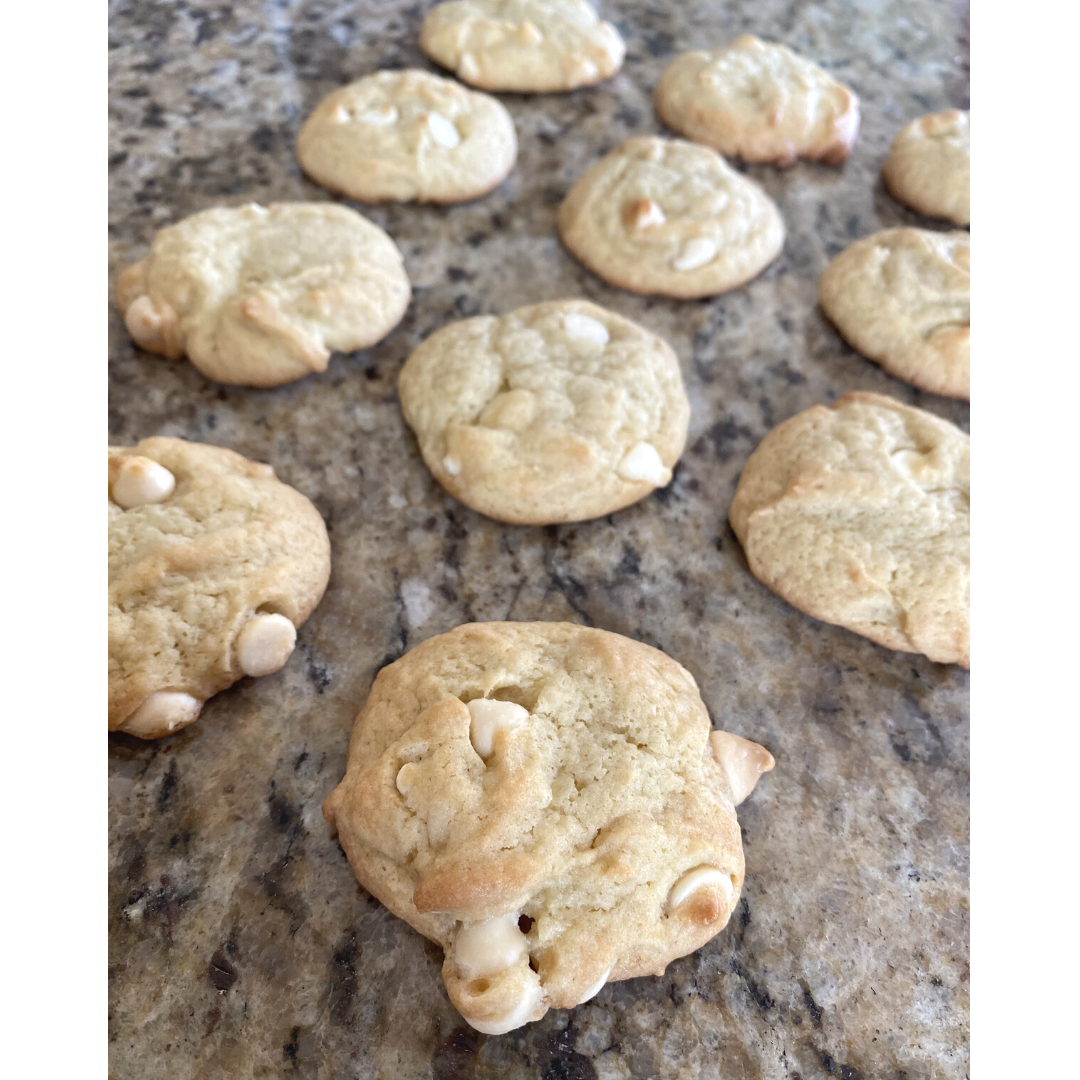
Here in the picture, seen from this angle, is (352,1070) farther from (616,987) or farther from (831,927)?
(831,927)

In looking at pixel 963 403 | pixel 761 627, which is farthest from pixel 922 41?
pixel 761 627

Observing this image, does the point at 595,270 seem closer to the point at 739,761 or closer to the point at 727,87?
the point at 727,87

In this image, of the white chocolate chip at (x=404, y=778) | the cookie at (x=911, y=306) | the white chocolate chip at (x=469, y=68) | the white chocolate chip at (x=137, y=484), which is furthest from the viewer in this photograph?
the white chocolate chip at (x=469, y=68)

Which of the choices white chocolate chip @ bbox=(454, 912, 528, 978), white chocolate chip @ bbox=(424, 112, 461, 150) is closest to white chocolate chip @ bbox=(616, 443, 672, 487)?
white chocolate chip @ bbox=(454, 912, 528, 978)

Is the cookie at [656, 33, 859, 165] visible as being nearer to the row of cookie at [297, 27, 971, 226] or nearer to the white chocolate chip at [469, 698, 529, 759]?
the row of cookie at [297, 27, 971, 226]

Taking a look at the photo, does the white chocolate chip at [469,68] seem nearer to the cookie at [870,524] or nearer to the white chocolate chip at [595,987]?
the cookie at [870,524]

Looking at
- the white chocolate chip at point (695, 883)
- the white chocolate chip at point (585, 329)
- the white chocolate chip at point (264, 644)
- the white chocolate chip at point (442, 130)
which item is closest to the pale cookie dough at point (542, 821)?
the white chocolate chip at point (695, 883)
